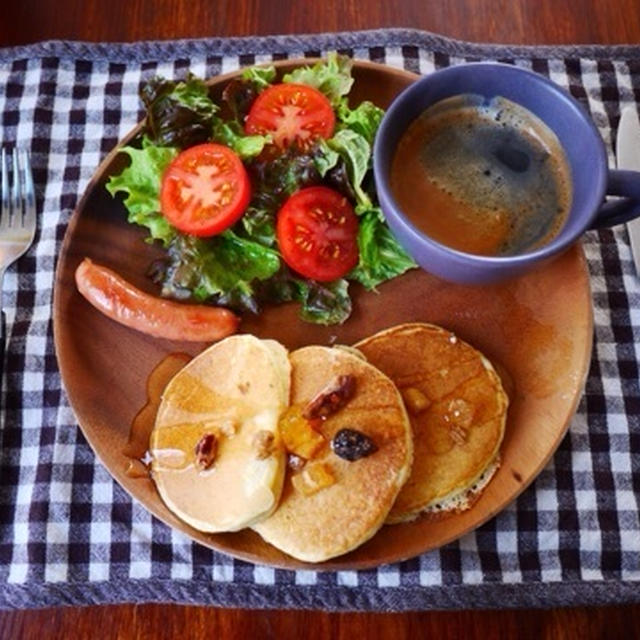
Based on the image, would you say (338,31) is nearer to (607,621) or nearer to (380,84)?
(380,84)

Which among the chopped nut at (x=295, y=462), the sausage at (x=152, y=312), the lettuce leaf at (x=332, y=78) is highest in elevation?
the lettuce leaf at (x=332, y=78)

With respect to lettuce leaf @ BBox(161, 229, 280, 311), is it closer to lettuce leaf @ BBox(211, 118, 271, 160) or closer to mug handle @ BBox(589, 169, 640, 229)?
lettuce leaf @ BBox(211, 118, 271, 160)

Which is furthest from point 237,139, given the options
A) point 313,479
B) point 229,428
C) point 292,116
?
point 313,479

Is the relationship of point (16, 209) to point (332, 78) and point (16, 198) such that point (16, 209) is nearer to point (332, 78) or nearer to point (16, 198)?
point (16, 198)

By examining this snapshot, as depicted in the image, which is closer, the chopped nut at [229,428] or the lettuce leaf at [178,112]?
the chopped nut at [229,428]

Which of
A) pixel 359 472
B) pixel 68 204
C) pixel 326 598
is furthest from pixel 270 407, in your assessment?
pixel 68 204

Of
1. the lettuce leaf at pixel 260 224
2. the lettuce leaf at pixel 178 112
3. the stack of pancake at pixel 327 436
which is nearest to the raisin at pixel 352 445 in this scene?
the stack of pancake at pixel 327 436

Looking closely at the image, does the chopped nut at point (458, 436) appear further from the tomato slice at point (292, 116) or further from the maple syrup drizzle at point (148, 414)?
the tomato slice at point (292, 116)
